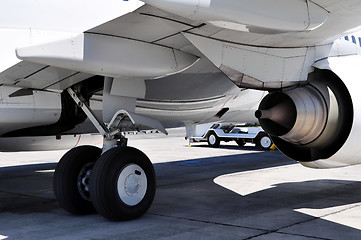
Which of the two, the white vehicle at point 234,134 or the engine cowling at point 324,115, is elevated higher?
the engine cowling at point 324,115

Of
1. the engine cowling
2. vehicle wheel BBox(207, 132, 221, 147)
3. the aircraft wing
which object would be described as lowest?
vehicle wheel BBox(207, 132, 221, 147)

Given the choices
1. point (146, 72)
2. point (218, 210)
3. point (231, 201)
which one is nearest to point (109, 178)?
point (146, 72)

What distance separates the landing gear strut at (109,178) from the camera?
19.2 ft

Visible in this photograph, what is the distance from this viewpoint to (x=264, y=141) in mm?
20484

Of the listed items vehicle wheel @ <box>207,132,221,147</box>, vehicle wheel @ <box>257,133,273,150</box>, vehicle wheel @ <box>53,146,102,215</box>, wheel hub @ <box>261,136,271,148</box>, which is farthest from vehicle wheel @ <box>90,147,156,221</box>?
vehicle wheel @ <box>207,132,221,147</box>

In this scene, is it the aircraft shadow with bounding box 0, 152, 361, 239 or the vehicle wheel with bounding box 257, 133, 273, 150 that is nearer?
the aircraft shadow with bounding box 0, 152, 361, 239

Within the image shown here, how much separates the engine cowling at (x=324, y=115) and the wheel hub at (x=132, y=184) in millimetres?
1825

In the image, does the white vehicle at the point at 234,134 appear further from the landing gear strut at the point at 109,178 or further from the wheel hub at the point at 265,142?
the landing gear strut at the point at 109,178

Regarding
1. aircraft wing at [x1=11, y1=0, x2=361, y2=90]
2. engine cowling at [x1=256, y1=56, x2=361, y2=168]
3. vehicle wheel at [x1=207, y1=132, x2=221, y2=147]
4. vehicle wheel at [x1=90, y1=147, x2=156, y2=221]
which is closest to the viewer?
aircraft wing at [x1=11, y1=0, x2=361, y2=90]

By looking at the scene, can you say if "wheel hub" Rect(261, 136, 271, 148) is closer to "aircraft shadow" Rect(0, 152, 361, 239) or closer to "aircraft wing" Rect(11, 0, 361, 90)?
"aircraft shadow" Rect(0, 152, 361, 239)

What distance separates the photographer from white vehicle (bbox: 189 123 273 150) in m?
21.1

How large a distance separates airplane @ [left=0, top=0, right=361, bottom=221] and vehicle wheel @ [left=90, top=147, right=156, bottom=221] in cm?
1

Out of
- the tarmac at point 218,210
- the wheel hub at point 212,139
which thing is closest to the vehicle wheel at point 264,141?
the wheel hub at point 212,139

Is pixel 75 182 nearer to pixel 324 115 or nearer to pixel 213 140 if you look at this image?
pixel 324 115
